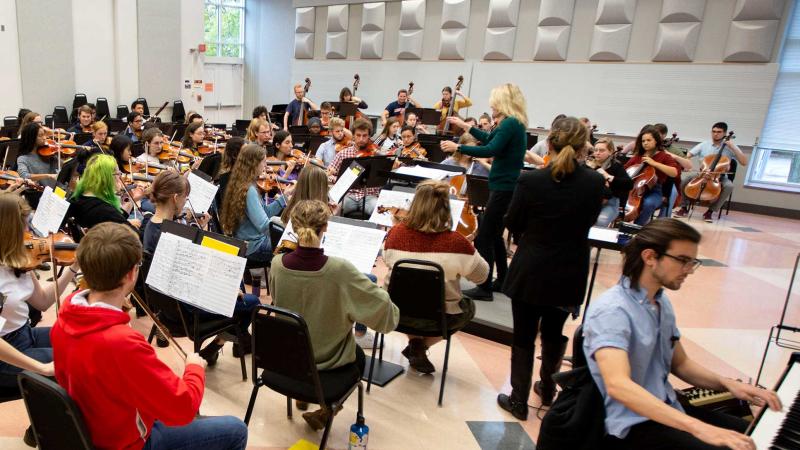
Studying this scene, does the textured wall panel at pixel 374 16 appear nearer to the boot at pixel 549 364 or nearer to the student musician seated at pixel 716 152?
the student musician seated at pixel 716 152

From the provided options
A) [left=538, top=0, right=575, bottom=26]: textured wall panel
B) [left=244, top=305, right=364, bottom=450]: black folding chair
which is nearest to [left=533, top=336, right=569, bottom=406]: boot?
[left=244, top=305, right=364, bottom=450]: black folding chair

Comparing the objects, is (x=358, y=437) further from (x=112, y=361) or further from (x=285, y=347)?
(x=112, y=361)

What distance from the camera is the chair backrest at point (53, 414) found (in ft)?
4.78

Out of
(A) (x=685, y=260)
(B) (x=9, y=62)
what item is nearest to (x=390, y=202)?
(A) (x=685, y=260)

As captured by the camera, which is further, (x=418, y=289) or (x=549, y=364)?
(x=549, y=364)

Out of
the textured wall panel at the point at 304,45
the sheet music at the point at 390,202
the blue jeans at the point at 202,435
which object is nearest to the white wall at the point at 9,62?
the textured wall panel at the point at 304,45

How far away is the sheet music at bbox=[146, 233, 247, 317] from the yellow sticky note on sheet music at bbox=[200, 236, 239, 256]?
0.01m

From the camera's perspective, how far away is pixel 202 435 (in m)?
1.86

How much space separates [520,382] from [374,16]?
1133cm

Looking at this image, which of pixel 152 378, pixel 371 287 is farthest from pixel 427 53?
pixel 152 378

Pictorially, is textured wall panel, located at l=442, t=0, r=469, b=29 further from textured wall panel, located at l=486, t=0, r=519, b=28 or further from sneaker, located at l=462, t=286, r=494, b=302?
sneaker, located at l=462, t=286, r=494, b=302

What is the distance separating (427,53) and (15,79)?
8156 millimetres

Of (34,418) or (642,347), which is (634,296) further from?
(34,418)

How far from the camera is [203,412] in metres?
2.82
